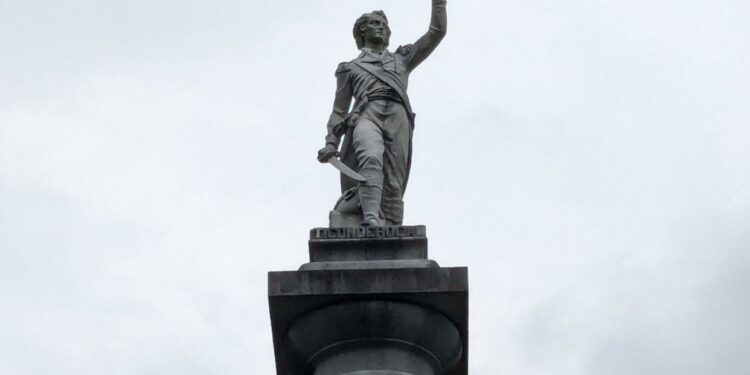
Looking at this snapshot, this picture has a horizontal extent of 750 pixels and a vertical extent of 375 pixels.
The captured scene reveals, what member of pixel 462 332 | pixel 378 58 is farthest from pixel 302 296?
pixel 378 58

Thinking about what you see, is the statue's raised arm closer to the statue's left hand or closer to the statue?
the statue

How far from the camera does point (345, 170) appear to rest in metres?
15.6

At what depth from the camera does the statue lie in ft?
50.4

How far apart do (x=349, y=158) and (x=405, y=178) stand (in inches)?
26.8

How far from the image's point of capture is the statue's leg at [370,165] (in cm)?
1503

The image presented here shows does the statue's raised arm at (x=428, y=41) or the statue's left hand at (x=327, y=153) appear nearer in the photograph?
the statue's left hand at (x=327, y=153)

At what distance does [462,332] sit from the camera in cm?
1400

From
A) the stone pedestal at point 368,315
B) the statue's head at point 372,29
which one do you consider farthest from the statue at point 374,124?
the stone pedestal at point 368,315

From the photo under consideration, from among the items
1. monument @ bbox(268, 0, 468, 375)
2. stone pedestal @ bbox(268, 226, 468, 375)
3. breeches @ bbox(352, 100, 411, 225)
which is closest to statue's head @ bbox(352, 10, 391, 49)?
breeches @ bbox(352, 100, 411, 225)

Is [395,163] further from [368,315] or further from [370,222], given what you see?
[368,315]

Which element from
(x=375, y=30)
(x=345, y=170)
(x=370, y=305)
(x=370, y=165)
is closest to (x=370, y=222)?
(x=370, y=165)

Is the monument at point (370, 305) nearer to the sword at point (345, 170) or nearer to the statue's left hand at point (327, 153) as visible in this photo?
the sword at point (345, 170)

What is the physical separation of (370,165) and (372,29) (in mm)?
2510

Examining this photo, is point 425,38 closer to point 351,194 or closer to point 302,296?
point 351,194
